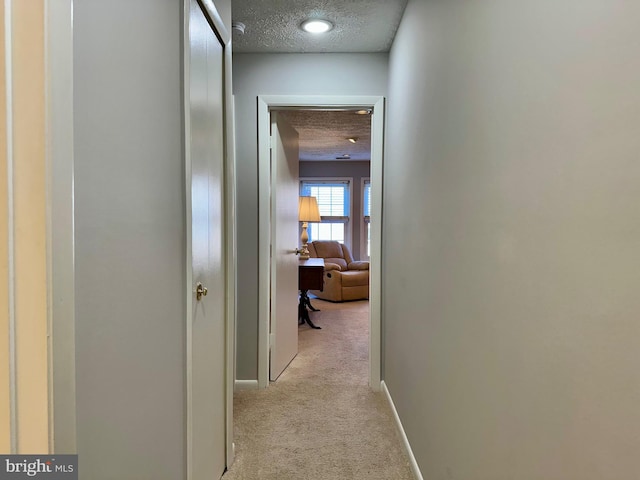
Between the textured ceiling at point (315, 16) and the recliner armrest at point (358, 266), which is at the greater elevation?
the textured ceiling at point (315, 16)

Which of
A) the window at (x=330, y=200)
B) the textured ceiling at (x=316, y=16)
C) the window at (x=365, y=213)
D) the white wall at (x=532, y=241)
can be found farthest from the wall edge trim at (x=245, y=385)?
the window at (x=365, y=213)

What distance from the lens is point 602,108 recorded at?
0.67 m

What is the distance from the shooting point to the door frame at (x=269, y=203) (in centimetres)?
299

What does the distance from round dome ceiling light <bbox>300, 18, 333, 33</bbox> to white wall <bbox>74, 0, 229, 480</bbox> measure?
4.27 ft

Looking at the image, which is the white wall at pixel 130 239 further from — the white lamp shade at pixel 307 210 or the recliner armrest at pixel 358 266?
the recliner armrest at pixel 358 266

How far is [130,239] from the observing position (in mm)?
1058

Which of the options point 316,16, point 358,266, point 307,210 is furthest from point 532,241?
point 358,266

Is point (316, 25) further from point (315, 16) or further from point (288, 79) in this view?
point (288, 79)

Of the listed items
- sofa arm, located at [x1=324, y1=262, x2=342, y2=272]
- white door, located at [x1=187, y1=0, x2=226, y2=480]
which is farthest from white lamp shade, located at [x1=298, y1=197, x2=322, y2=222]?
white door, located at [x1=187, y1=0, x2=226, y2=480]

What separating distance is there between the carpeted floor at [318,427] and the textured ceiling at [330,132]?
84.3 inches

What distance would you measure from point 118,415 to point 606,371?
101cm

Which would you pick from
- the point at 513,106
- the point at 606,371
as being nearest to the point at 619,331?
the point at 606,371

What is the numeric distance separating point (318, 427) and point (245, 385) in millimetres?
800

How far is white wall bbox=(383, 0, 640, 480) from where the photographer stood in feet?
2.08
